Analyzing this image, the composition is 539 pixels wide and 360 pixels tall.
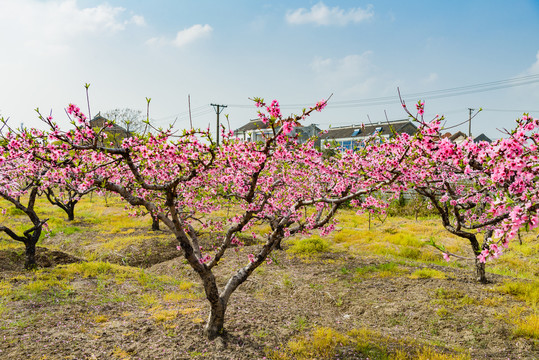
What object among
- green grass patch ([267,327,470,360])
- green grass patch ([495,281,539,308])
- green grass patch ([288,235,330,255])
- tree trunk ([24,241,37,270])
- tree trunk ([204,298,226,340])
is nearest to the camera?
green grass patch ([267,327,470,360])

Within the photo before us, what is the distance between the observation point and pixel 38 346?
615cm

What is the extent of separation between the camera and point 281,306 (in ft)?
28.2

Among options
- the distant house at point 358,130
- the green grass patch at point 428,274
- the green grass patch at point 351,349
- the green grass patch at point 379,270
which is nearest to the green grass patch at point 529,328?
the green grass patch at point 351,349

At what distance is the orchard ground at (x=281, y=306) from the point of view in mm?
6152

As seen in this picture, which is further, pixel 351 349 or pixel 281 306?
pixel 281 306

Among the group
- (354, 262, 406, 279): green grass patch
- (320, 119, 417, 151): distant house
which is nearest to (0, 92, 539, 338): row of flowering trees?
(354, 262, 406, 279): green grass patch

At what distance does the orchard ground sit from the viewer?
6.15 meters

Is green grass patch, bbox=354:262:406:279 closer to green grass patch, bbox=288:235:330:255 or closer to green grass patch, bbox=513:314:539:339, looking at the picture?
green grass patch, bbox=288:235:330:255

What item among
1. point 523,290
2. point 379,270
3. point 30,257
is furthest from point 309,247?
point 30,257

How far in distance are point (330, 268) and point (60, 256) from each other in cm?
990

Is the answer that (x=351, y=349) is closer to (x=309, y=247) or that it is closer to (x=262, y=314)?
(x=262, y=314)

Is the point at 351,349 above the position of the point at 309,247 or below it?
above

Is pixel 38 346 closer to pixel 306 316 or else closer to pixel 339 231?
pixel 306 316

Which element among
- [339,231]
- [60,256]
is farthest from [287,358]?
[339,231]
